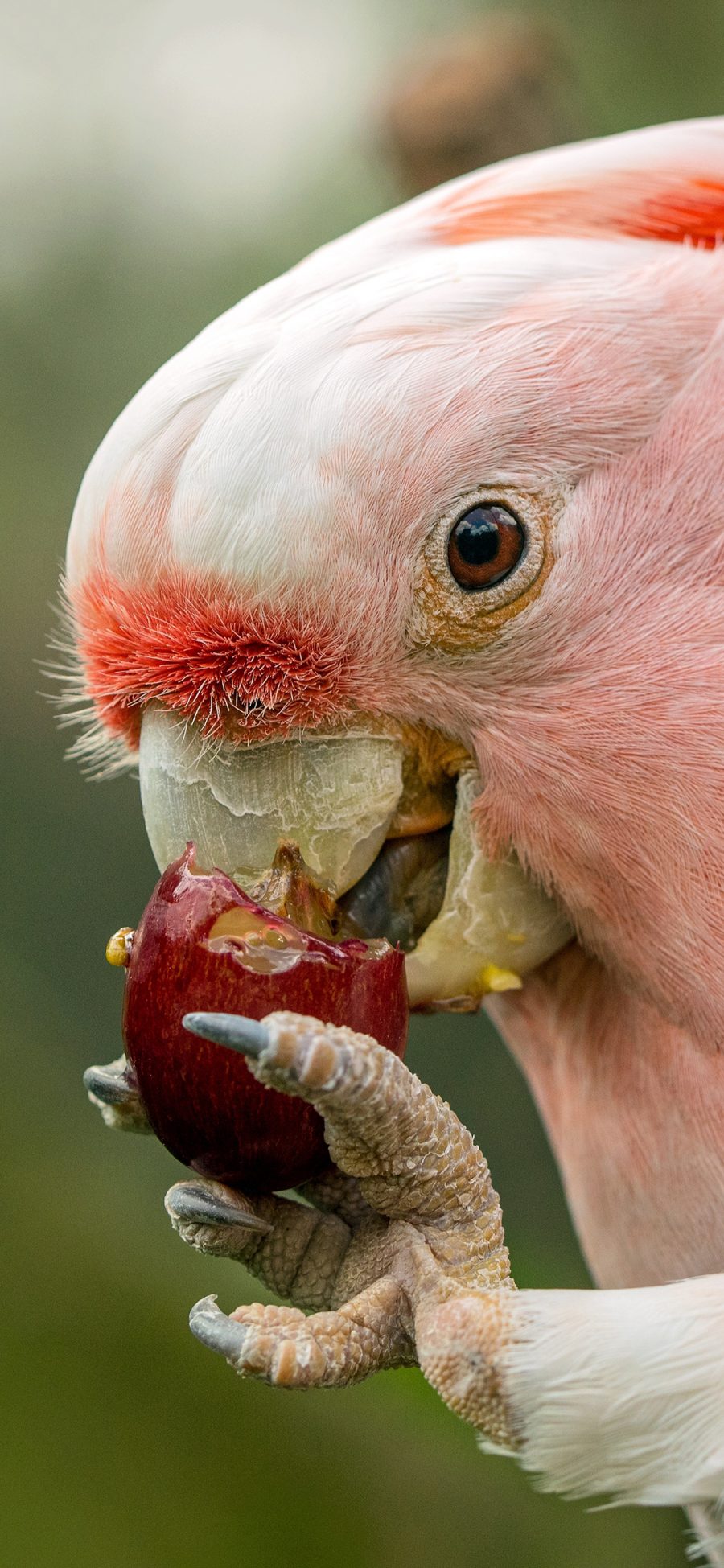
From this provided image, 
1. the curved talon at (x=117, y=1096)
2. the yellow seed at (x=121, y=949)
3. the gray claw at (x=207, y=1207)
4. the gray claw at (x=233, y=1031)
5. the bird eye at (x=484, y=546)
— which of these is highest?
the bird eye at (x=484, y=546)

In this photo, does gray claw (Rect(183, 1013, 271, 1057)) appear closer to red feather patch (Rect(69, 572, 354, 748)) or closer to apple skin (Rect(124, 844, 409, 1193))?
apple skin (Rect(124, 844, 409, 1193))

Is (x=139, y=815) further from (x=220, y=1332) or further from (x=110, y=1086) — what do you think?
(x=220, y=1332)

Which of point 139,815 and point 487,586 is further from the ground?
point 487,586

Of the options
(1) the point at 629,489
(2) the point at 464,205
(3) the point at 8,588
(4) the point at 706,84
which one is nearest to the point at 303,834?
(1) the point at 629,489

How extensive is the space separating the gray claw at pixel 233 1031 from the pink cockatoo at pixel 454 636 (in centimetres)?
21

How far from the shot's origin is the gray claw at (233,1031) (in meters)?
0.84

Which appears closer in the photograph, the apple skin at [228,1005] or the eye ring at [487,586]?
the apple skin at [228,1005]

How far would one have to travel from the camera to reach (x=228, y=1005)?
38.0 inches

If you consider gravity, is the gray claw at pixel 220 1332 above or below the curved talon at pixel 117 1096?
below

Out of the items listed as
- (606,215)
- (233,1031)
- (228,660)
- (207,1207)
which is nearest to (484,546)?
(228,660)

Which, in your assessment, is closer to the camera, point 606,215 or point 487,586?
point 487,586

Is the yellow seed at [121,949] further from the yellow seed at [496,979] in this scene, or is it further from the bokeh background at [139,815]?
the bokeh background at [139,815]

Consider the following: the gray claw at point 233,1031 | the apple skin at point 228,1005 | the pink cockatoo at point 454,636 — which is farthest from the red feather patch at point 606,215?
the gray claw at point 233,1031

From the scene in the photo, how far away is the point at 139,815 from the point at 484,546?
2363 mm
